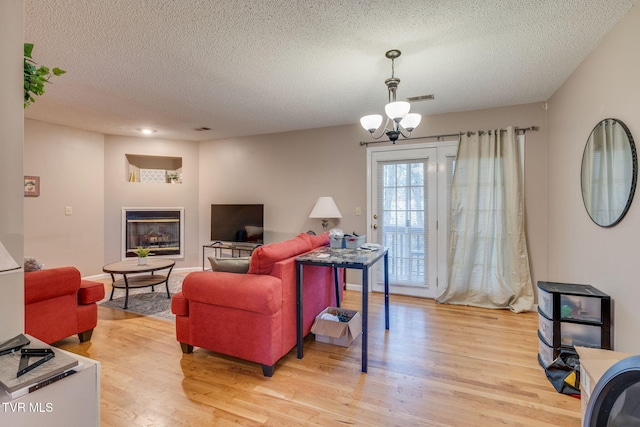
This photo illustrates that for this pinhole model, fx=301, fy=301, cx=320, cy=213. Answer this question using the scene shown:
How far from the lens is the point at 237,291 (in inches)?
85.3

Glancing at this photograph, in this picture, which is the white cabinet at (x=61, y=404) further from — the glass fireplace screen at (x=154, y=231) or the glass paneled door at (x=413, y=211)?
the glass fireplace screen at (x=154, y=231)

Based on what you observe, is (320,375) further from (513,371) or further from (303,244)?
(513,371)

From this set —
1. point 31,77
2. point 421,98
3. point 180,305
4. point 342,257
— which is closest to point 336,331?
point 342,257

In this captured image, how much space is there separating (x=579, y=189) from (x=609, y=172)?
520mm

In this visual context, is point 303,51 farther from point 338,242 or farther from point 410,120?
point 338,242

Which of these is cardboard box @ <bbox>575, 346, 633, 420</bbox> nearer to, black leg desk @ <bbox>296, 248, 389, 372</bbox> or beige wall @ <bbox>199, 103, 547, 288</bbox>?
black leg desk @ <bbox>296, 248, 389, 372</bbox>

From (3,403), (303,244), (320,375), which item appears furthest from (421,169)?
(3,403)

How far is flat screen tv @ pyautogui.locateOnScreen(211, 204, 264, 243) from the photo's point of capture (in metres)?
4.98

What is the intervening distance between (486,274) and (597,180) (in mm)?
1673

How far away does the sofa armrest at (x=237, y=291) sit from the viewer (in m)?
2.10

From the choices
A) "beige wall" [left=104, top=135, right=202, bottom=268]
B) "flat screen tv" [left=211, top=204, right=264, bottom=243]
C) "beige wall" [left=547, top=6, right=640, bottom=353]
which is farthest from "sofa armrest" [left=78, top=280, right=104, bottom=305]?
"beige wall" [left=547, top=6, right=640, bottom=353]

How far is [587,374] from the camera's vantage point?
1.35m

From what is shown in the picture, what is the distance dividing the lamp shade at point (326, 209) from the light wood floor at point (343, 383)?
166 centimetres

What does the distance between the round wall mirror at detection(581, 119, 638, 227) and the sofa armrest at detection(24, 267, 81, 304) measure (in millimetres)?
4149
